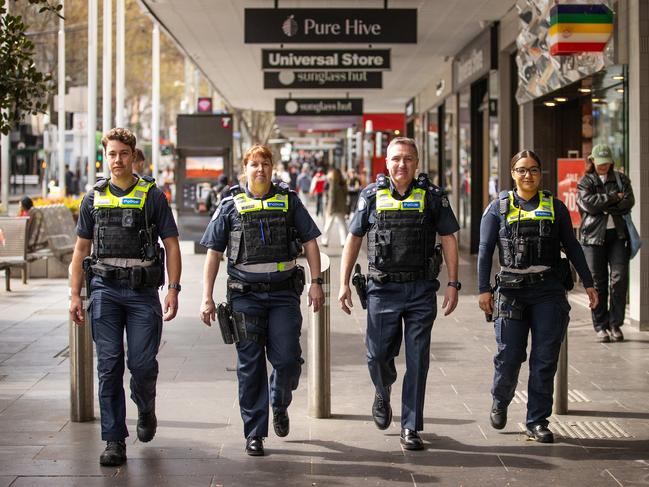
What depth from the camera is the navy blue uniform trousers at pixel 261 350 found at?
6.95m

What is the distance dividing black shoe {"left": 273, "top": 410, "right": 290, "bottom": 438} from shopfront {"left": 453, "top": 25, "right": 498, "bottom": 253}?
12869 millimetres

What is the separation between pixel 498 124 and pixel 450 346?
8.42 metres

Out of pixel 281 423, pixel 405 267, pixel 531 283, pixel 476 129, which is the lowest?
pixel 281 423

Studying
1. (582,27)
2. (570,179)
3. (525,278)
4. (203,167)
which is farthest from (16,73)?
(203,167)

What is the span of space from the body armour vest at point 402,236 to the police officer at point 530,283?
1.48 ft

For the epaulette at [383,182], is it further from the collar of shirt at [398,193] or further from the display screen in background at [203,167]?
the display screen in background at [203,167]

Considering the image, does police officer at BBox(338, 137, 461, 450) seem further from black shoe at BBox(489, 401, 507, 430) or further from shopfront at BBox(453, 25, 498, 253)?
shopfront at BBox(453, 25, 498, 253)

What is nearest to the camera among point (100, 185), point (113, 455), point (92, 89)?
point (113, 455)

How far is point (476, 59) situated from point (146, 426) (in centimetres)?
1493

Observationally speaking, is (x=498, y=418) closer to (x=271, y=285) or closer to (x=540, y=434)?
(x=540, y=434)

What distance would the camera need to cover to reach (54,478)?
6.38 meters

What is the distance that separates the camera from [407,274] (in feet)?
23.1

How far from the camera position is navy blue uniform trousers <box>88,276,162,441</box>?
6.79m

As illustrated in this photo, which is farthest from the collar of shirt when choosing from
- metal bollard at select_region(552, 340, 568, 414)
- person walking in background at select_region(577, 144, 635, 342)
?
person walking in background at select_region(577, 144, 635, 342)
